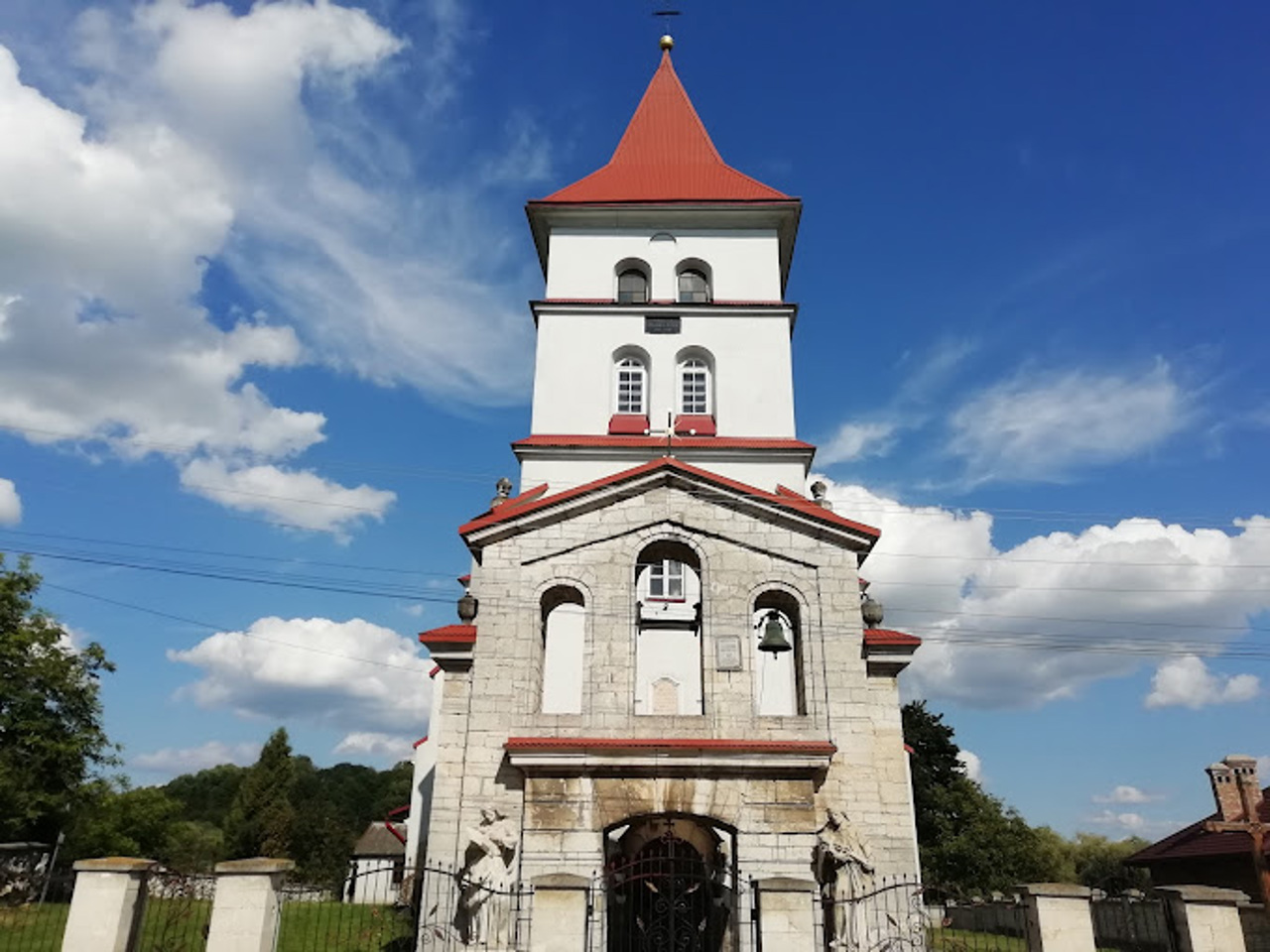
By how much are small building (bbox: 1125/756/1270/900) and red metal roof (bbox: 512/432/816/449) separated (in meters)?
12.7

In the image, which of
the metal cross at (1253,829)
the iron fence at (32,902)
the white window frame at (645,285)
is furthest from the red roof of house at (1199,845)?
the iron fence at (32,902)

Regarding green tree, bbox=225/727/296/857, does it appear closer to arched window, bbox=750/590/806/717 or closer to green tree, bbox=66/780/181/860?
green tree, bbox=66/780/181/860

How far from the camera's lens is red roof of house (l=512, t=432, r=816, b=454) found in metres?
22.7

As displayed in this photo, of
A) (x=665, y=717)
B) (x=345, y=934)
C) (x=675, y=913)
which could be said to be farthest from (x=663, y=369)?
(x=345, y=934)

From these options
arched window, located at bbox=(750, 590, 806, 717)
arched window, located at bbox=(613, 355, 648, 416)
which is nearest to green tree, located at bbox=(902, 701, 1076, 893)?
arched window, located at bbox=(750, 590, 806, 717)

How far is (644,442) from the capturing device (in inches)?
894

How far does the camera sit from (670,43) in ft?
108

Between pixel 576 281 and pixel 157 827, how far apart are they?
4204 centimetres

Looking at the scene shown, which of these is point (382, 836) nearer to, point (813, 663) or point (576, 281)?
point (576, 281)

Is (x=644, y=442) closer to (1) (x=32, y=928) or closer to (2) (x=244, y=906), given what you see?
(2) (x=244, y=906)

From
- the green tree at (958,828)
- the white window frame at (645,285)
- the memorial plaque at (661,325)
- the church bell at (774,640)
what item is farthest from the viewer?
the green tree at (958,828)

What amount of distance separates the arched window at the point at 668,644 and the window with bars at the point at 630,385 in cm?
496

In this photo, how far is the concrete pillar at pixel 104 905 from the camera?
34.0ft

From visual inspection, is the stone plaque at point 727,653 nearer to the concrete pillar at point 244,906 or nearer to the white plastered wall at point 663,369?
the concrete pillar at point 244,906
